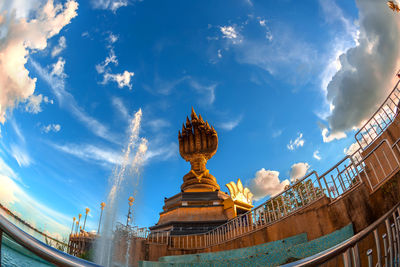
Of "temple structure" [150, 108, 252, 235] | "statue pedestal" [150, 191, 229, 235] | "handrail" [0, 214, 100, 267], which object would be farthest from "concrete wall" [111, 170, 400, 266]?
"temple structure" [150, 108, 252, 235]

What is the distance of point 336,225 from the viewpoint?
6.09 metres

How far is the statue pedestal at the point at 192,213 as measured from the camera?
57.7 ft

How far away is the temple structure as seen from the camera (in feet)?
58.8

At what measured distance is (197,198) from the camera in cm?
2027

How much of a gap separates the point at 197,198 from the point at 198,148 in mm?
6827

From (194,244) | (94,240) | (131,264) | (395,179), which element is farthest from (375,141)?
(94,240)

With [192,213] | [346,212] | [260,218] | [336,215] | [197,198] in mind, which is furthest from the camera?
[197,198]

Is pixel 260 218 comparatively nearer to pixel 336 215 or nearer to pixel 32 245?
pixel 336 215

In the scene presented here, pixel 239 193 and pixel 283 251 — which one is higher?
pixel 239 193

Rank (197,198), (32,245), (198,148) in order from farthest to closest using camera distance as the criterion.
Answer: (198,148), (197,198), (32,245)

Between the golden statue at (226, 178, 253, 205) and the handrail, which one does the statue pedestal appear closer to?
the golden statue at (226, 178, 253, 205)

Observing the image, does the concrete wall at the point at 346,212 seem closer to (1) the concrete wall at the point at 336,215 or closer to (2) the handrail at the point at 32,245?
(1) the concrete wall at the point at 336,215

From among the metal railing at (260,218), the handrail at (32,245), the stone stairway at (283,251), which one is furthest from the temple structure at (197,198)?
the handrail at (32,245)

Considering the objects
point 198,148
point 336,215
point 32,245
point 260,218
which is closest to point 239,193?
point 198,148
